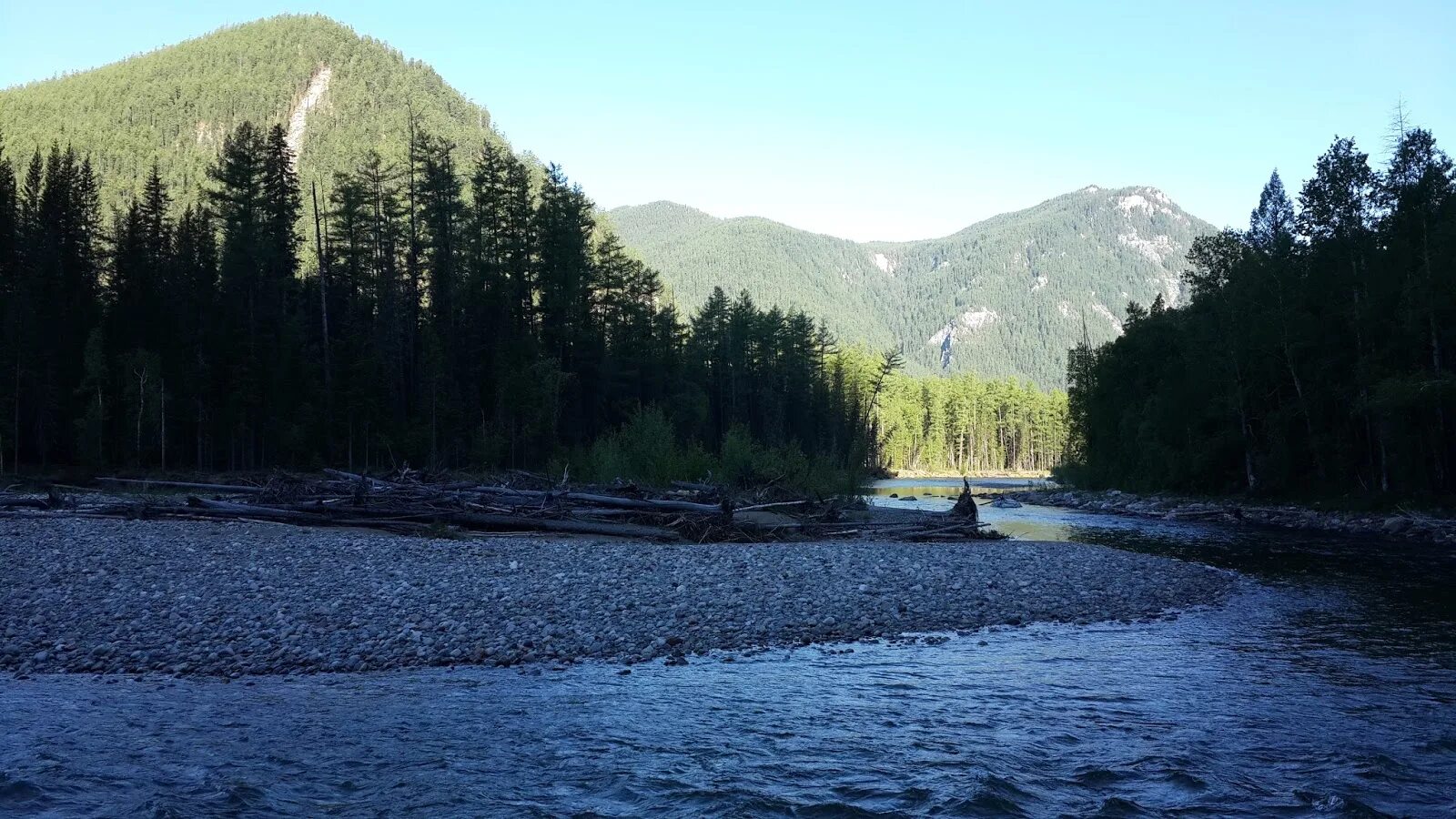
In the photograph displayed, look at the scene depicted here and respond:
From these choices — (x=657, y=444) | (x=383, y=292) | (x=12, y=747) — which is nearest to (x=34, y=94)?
(x=383, y=292)

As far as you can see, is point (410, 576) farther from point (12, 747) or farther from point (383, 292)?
point (383, 292)

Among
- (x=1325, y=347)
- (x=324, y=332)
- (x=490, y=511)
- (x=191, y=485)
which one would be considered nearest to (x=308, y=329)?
(x=324, y=332)

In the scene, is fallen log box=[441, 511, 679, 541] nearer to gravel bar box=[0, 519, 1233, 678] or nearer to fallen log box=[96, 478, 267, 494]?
gravel bar box=[0, 519, 1233, 678]

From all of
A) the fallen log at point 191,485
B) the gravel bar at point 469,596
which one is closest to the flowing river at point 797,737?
the gravel bar at point 469,596

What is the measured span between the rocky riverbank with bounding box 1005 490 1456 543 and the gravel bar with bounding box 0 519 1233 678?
52.9ft

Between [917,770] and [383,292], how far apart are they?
52327 millimetres

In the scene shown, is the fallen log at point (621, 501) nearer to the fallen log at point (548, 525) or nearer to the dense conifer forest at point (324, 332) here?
the fallen log at point (548, 525)

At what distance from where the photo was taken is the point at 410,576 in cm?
1559

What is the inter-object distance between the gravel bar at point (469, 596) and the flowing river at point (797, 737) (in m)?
0.95

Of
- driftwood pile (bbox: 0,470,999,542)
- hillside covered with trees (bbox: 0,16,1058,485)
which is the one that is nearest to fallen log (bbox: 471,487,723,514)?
driftwood pile (bbox: 0,470,999,542)

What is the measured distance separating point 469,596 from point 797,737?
7.59m

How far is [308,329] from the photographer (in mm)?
49969

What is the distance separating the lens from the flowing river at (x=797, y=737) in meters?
6.97

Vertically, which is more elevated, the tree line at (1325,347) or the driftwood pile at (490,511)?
the tree line at (1325,347)
